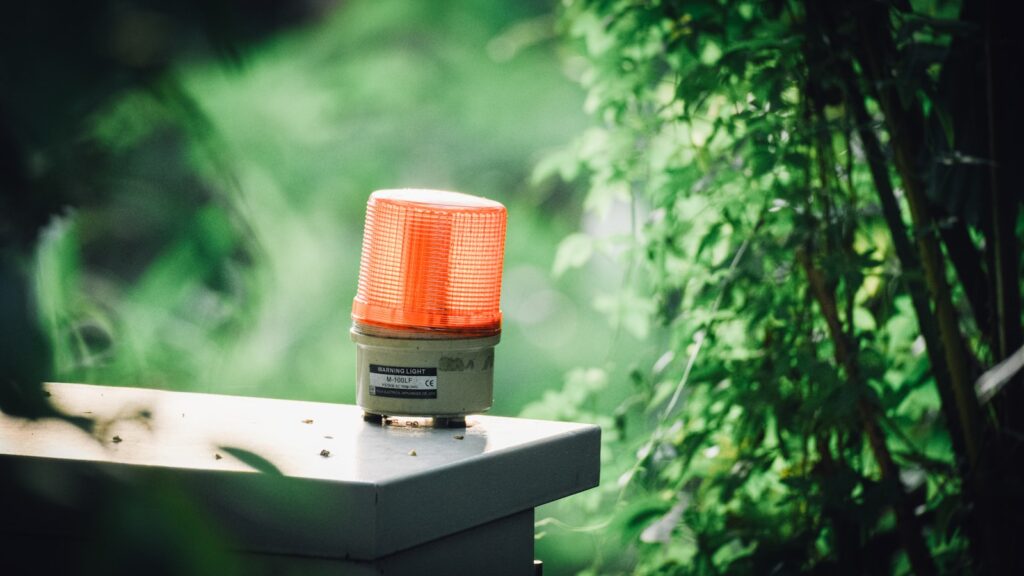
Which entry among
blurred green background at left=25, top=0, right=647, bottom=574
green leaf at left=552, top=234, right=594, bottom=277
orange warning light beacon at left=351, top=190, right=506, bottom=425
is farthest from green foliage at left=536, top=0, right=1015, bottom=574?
blurred green background at left=25, top=0, right=647, bottom=574

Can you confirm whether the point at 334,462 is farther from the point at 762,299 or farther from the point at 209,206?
the point at 762,299

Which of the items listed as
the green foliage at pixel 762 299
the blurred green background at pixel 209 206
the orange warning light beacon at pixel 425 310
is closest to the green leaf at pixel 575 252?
the green foliage at pixel 762 299

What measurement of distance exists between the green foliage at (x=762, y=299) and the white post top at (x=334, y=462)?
51cm

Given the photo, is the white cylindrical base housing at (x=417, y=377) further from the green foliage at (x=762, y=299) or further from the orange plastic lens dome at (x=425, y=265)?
the green foliage at (x=762, y=299)

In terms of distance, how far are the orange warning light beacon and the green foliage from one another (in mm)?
468

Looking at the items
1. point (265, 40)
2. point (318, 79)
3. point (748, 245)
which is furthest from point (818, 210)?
point (265, 40)

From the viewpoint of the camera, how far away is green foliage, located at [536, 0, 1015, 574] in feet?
4.63

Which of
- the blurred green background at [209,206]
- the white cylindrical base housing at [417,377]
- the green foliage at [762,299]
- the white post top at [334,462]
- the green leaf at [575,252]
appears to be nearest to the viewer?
the blurred green background at [209,206]

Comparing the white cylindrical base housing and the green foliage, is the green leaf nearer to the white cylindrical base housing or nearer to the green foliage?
the green foliage

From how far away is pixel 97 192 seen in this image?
39 cm

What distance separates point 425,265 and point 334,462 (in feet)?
0.94

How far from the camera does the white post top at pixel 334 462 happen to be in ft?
2.38

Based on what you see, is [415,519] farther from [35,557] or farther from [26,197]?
A: [26,197]

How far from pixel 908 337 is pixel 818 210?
0.31 m
